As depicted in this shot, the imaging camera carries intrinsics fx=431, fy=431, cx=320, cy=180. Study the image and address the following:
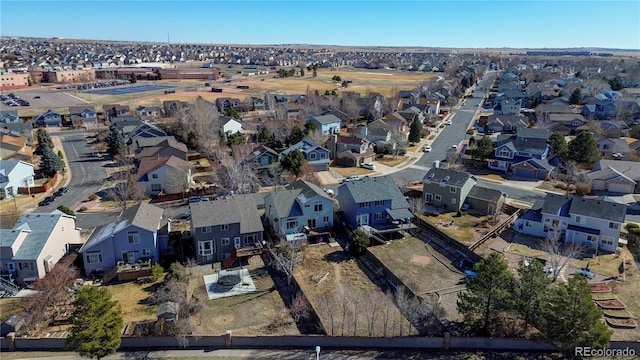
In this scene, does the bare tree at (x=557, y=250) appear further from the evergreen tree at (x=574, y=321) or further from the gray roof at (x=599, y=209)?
the evergreen tree at (x=574, y=321)

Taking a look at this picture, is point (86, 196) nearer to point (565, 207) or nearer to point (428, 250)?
point (428, 250)

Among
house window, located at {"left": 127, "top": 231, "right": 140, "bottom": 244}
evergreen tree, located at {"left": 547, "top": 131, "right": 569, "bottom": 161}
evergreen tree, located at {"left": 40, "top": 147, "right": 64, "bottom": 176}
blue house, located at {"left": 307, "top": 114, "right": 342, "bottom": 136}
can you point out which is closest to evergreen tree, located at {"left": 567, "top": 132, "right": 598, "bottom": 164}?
evergreen tree, located at {"left": 547, "top": 131, "right": 569, "bottom": 161}

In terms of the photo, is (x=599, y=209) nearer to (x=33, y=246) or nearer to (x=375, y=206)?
(x=375, y=206)

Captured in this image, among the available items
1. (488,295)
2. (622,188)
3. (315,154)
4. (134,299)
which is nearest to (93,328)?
(134,299)

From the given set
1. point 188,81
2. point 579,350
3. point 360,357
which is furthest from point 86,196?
point 188,81

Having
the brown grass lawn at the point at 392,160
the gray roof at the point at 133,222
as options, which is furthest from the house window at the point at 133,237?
the brown grass lawn at the point at 392,160

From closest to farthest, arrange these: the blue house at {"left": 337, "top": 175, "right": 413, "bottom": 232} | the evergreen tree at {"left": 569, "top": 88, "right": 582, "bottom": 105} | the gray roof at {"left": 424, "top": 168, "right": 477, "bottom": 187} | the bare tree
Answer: the bare tree, the blue house at {"left": 337, "top": 175, "right": 413, "bottom": 232}, the gray roof at {"left": 424, "top": 168, "right": 477, "bottom": 187}, the evergreen tree at {"left": 569, "top": 88, "right": 582, "bottom": 105}

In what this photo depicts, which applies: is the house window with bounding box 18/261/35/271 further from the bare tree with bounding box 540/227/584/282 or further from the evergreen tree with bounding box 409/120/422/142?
the evergreen tree with bounding box 409/120/422/142

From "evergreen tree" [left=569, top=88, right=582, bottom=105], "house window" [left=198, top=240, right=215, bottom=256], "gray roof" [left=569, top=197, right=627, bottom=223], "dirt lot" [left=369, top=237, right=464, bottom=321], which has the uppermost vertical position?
"evergreen tree" [left=569, top=88, right=582, bottom=105]
